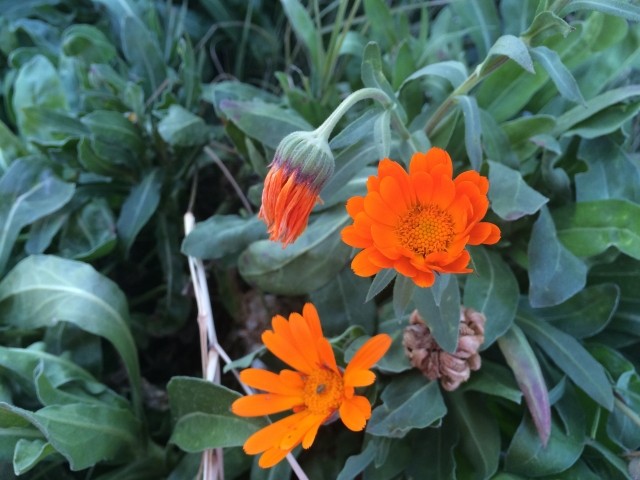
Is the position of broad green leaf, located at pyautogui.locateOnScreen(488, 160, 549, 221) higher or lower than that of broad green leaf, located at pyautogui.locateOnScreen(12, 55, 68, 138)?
lower

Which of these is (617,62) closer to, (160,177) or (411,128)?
(411,128)

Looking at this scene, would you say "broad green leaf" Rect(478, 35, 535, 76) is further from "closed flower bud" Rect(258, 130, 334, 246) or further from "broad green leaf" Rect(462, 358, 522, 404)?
"broad green leaf" Rect(462, 358, 522, 404)

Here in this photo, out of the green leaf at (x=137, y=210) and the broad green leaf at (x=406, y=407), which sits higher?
the green leaf at (x=137, y=210)

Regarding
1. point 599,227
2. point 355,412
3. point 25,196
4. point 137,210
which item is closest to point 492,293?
point 599,227

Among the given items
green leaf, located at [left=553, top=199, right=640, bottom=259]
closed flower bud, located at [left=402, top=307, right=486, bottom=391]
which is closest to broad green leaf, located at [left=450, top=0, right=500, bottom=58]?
green leaf, located at [left=553, top=199, right=640, bottom=259]

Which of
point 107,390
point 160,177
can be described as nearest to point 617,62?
point 160,177

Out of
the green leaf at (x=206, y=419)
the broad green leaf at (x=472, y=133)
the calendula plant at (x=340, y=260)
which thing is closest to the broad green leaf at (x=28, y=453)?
the calendula plant at (x=340, y=260)

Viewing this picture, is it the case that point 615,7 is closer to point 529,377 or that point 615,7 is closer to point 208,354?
point 529,377

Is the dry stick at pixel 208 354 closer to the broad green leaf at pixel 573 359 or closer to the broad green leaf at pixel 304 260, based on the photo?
the broad green leaf at pixel 304 260
